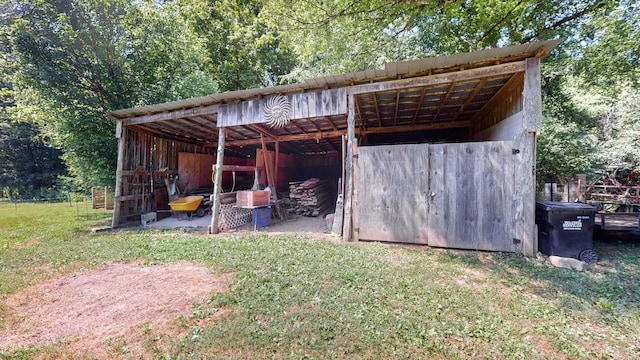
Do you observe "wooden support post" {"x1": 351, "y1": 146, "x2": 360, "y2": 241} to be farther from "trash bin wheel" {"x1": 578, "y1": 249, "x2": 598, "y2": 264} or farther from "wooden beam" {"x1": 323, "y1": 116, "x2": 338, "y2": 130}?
"trash bin wheel" {"x1": 578, "y1": 249, "x2": 598, "y2": 264}

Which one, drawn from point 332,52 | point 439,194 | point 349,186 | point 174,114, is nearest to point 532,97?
point 439,194

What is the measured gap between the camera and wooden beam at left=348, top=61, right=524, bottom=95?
4164mm

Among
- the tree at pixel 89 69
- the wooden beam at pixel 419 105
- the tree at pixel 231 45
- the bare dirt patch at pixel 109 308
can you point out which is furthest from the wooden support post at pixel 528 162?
the tree at pixel 231 45

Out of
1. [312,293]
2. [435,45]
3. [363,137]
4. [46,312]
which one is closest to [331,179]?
[363,137]

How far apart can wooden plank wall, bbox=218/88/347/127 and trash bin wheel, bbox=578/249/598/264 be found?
14.7ft

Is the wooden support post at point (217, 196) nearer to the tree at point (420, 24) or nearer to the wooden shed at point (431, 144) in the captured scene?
the wooden shed at point (431, 144)

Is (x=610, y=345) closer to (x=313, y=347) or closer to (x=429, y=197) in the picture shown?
(x=313, y=347)

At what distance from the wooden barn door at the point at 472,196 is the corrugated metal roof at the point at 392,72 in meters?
1.41

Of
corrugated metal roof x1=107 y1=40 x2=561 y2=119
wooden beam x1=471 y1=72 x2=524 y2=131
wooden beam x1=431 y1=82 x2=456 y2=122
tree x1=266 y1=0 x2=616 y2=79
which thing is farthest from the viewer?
tree x1=266 y1=0 x2=616 y2=79

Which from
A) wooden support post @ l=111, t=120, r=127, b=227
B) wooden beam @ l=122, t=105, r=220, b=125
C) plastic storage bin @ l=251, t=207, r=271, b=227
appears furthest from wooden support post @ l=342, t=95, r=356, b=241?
wooden support post @ l=111, t=120, r=127, b=227

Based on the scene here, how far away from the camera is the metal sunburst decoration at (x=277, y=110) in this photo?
17.9 ft

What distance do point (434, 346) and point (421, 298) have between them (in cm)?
74

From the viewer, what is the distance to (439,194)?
180 inches

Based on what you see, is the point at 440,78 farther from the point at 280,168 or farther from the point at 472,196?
the point at 280,168
